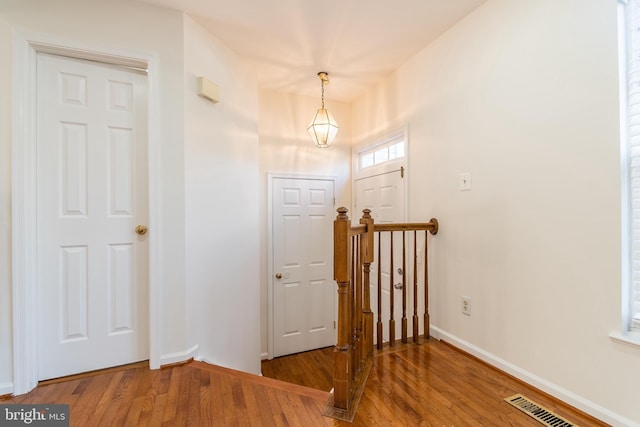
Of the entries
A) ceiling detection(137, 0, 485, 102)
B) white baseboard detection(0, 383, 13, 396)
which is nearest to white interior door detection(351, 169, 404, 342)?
ceiling detection(137, 0, 485, 102)

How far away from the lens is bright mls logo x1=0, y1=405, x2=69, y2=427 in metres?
1.42

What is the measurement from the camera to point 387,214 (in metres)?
2.95

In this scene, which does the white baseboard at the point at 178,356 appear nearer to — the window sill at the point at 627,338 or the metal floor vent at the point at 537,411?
the metal floor vent at the point at 537,411

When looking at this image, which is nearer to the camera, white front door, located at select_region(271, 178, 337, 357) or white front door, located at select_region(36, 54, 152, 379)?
white front door, located at select_region(36, 54, 152, 379)

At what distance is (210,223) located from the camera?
2260 mm

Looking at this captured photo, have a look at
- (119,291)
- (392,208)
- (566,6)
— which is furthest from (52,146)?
(566,6)

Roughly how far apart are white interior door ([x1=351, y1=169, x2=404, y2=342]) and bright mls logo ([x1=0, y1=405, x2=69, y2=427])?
2.26 meters

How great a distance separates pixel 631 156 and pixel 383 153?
1979 mm

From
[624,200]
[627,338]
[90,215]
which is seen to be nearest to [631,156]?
[624,200]

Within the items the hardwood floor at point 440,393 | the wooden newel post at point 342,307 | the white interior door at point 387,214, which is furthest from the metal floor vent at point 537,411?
the white interior door at point 387,214

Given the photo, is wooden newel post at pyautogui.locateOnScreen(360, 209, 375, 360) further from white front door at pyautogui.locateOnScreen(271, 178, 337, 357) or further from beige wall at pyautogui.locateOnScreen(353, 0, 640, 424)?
white front door at pyautogui.locateOnScreen(271, 178, 337, 357)

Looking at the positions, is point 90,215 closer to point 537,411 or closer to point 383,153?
point 383,153

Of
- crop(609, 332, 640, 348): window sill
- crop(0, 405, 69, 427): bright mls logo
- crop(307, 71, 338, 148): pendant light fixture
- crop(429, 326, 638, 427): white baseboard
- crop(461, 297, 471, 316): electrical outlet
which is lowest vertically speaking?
crop(0, 405, 69, 427): bright mls logo

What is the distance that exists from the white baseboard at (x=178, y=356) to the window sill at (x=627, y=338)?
2399mm
